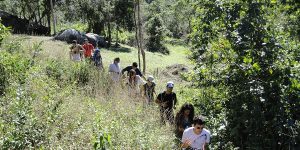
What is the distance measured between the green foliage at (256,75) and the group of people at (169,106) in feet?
1.66

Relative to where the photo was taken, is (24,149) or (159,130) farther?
(159,130)

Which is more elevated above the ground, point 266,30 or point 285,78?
point 266,30

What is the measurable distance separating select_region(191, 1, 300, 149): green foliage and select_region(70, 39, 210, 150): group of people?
20.0 inches

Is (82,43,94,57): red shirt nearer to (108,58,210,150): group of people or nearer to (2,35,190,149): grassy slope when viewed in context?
(108,58,210,150): group of people

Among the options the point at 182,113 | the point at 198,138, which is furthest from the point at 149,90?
the point at 198,138

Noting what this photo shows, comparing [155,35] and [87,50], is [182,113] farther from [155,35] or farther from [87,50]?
[155,35]

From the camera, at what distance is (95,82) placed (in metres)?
9.47

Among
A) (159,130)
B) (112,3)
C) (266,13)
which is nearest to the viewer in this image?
(266,13)

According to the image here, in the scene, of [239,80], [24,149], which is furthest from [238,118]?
[24,149]

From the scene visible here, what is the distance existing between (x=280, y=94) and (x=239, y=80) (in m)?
0.76

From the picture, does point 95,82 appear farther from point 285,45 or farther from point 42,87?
point 285,45

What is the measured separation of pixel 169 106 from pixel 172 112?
143 mm

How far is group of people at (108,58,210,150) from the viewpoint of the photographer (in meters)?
5.97

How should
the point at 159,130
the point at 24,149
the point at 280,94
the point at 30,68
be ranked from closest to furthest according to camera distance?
the point at 24,149, the point at 280,94, the point at 159,130, the point at 30,68
